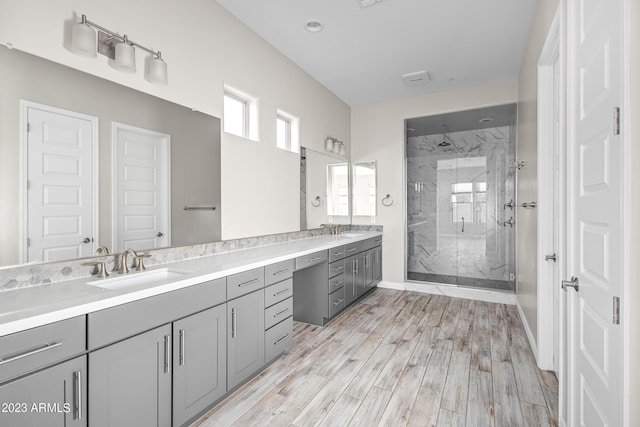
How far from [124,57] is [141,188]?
29.5 inches

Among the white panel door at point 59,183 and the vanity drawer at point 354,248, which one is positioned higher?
the white panel door at point 59,183

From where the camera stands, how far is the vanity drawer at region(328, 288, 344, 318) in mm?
3262

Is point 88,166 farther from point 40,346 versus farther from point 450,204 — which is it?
point 450,204

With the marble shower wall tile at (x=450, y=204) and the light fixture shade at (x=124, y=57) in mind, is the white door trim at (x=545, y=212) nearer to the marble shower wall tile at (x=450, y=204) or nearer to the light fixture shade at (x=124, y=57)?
the marble shower wall tile at (x=450, y=204)

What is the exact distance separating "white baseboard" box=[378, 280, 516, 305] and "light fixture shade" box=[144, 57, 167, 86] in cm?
384

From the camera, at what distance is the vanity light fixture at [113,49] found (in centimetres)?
165

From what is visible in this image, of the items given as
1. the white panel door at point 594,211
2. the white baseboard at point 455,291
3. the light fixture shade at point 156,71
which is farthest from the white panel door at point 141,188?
the white baseboard at point 455,291

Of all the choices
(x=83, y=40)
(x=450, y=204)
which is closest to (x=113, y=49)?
(x=83, y=40)

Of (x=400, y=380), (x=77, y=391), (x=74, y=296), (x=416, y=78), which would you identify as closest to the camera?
(x=77, y=391)

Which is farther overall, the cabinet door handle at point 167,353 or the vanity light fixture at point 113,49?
the vanity light fixture at point 113,49

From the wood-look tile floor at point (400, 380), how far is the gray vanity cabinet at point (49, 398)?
75cm

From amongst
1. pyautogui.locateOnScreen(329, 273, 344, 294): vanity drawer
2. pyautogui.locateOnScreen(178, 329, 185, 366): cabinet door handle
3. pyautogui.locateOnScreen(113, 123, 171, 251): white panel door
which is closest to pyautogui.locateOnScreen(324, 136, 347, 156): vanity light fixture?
pyautogui.locateOnScreen(329, 273, 344, 294): vanity drawer

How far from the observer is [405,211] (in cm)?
466

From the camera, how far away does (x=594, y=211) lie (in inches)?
46.5
